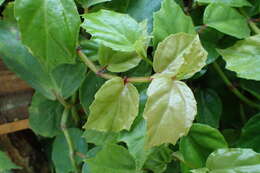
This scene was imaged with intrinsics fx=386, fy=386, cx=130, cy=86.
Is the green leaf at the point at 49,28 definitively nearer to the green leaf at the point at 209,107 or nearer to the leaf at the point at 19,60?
the leaf at the point at 19,60

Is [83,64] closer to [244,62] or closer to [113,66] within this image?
[113,66]

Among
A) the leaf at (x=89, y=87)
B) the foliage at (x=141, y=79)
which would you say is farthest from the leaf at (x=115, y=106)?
the leaf at (x=89, y=87)

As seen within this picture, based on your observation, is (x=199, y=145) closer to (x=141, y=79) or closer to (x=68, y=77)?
(x=141, y=79)

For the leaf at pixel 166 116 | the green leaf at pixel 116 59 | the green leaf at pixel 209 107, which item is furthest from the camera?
the green leaf at pixel 209 107

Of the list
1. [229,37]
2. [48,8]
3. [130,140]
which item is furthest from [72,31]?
[229,37]

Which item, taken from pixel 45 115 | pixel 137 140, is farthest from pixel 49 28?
pixel 45 115

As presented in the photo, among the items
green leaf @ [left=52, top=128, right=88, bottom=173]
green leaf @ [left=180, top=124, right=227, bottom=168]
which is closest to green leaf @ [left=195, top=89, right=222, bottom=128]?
green leaf @ [left=180, top=124, right=227, bottom=168]
